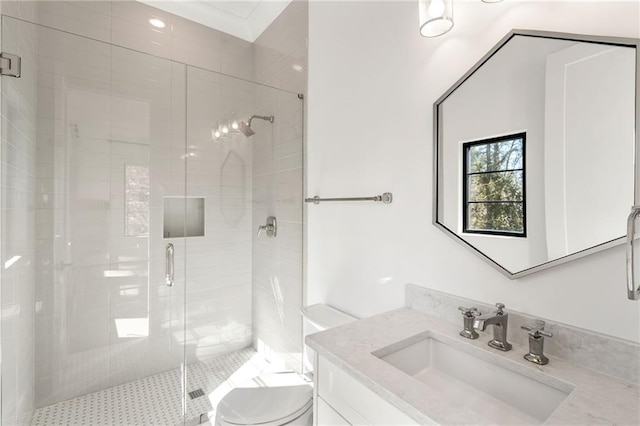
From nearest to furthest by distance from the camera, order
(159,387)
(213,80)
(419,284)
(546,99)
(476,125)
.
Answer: (546,99) → (476,125) → (419,284) → (159,387) → (213,80)

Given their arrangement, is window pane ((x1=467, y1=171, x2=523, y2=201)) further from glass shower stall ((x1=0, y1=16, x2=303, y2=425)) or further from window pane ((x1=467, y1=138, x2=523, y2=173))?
glass shower stall ((x1=0, y1=16, x2=303, y2=425))

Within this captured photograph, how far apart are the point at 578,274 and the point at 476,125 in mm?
565

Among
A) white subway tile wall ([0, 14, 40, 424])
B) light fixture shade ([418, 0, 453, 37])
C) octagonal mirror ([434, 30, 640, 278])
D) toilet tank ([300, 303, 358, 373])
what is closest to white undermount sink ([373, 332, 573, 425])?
octagonal mirror ([434, 30, 640, 278])

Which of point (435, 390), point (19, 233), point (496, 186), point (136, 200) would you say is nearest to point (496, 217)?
point (496, 186)

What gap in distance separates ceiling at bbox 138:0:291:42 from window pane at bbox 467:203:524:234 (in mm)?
2015

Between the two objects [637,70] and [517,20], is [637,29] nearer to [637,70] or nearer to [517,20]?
[637,70]

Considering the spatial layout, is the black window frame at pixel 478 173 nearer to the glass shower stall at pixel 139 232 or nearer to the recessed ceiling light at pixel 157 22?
the glass shower stall at pixel 139 232

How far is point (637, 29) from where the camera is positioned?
752 millimetres

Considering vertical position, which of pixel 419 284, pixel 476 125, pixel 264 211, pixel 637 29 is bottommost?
pixel 419 284

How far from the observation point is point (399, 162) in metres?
1.34

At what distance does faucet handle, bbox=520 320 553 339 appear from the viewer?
0.83 m

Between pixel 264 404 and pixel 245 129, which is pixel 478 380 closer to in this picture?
pixel 264 404

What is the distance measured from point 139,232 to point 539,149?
2140 millimetres

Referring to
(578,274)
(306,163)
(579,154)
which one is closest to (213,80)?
(306,163)
